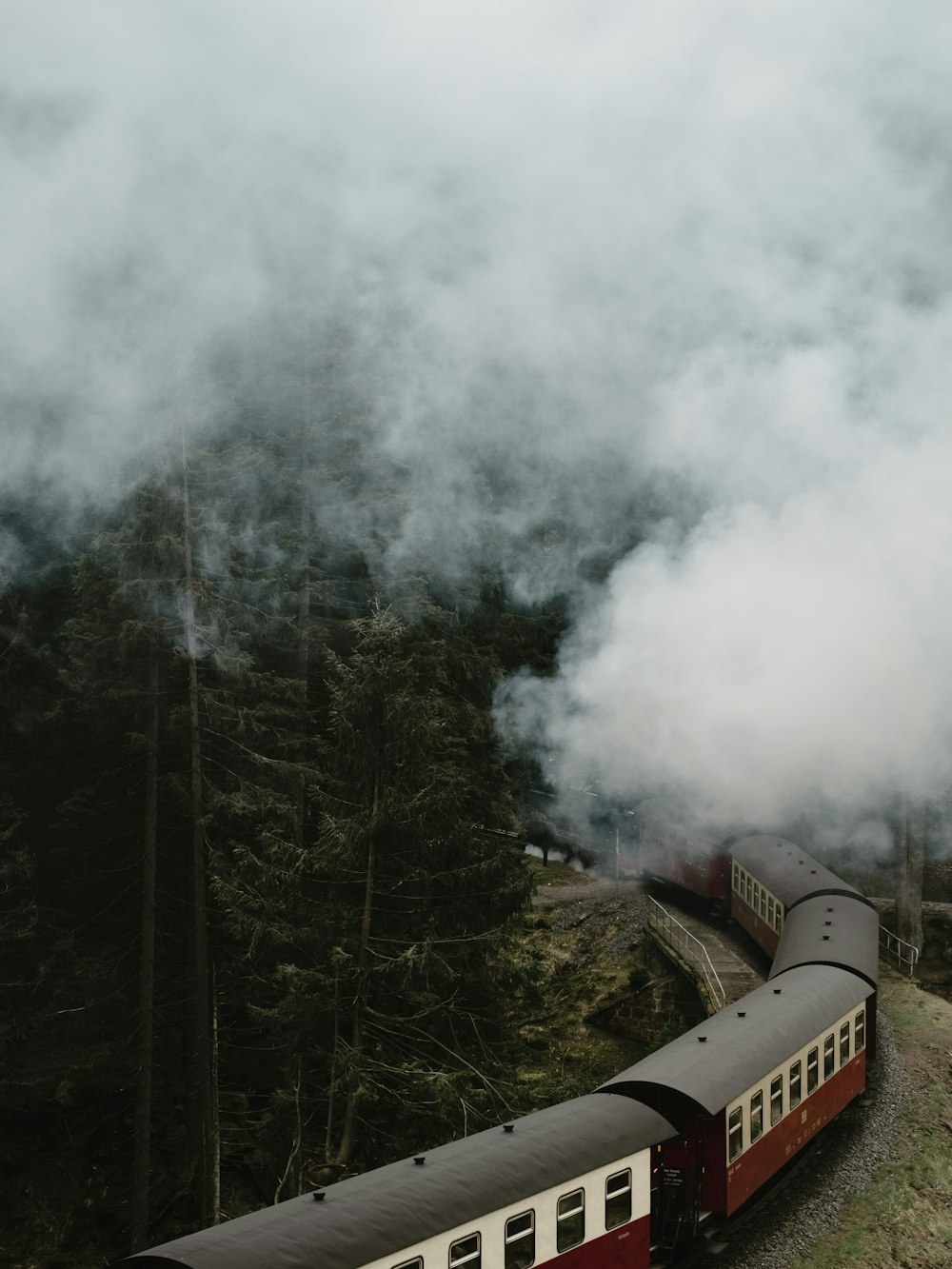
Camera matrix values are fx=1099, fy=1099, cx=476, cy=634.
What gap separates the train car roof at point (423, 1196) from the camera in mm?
6398

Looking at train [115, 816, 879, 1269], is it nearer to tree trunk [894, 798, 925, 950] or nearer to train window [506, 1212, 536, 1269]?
train window [506, 1212, 536, 1269]

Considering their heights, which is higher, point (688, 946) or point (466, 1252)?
point (688, 946)

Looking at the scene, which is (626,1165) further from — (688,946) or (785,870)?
(688,946)

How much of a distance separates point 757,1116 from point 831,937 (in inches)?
175

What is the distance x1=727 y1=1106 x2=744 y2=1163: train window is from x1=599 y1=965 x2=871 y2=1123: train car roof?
229 millimetres

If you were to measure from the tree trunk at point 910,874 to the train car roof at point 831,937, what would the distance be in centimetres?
220

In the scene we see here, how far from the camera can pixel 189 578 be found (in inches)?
638

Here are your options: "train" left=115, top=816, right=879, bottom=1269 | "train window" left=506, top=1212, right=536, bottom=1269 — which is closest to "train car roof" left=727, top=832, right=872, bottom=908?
"train" left=115, top=816, right=879, bottom=1269

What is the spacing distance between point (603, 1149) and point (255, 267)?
69.3 ft

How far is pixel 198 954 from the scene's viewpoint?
15.4m

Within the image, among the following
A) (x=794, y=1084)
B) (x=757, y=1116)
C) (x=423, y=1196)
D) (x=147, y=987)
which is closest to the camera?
(x=423, y=1196)

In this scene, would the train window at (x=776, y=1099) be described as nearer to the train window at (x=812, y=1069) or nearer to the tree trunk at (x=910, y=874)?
the train window at (x=812, y=1069)

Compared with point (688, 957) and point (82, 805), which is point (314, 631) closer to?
point (82, 805)

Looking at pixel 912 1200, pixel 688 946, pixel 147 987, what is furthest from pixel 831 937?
pixel 147 987
